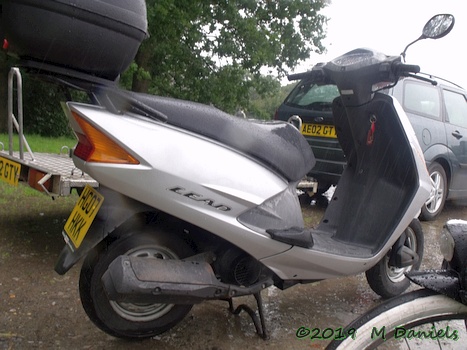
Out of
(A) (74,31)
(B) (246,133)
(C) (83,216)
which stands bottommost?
(C) (83,216)

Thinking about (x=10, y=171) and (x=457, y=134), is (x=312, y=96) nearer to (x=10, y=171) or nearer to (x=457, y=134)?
(x=457, y=134)

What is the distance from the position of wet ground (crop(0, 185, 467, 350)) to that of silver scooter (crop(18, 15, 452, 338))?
0.15 meters

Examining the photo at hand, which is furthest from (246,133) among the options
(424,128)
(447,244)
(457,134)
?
(457,134)

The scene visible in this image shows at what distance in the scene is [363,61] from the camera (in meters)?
2.92

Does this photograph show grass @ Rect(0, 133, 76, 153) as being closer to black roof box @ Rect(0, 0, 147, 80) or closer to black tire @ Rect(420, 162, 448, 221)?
black roof box @ Rect(0, 0, 147, 80)

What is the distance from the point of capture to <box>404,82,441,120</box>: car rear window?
18.6ft

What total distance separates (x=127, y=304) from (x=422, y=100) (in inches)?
191

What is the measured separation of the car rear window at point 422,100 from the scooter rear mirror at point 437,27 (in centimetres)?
281

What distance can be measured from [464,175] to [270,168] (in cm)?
501

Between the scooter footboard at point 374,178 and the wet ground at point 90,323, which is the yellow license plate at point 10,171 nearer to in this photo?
the wet ground at point 90,323

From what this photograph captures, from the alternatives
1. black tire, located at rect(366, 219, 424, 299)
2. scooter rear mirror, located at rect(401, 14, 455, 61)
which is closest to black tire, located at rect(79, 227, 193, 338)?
black tire, located at rect(366, 219, 424, 299)

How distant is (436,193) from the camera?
616 cm

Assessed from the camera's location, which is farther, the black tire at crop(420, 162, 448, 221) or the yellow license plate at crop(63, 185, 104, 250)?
the black tire at crop(420, 162, 448, 221)

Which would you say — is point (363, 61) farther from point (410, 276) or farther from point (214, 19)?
point (214, 19)
